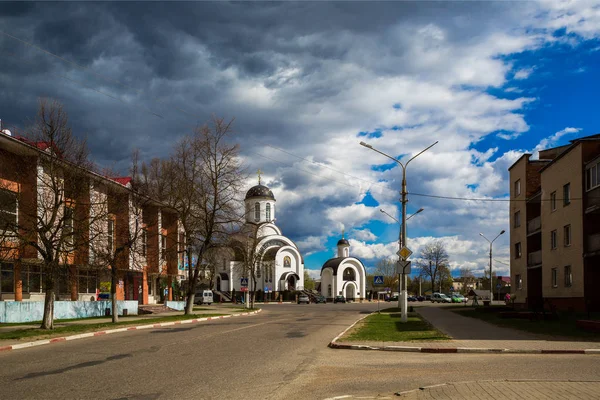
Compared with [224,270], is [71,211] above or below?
above

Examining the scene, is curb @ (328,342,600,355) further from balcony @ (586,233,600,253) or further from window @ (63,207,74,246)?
balcony @ (586,233,600,253)

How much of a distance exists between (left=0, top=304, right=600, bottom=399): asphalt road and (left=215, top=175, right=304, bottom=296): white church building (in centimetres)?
7402

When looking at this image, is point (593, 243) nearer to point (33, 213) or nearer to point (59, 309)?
point (33, 213)

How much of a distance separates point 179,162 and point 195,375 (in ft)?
95.8

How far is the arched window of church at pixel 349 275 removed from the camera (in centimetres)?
9844

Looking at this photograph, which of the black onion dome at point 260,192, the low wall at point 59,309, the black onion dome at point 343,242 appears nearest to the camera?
the low wall at point 59,309

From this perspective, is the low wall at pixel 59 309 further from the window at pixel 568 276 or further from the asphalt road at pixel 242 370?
the window at pixel 568 276

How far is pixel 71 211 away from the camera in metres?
23.2

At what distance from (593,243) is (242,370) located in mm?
26395

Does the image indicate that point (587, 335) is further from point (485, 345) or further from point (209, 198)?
point (209, 198)

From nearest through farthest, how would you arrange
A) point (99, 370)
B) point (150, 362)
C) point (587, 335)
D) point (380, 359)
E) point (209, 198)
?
point (99, 370)
point (150, 362)
point (380, 359)
point (587, 335)
point (209, 198)

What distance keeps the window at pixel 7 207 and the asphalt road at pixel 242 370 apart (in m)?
7.28

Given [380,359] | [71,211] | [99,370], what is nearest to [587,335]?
[380,359]

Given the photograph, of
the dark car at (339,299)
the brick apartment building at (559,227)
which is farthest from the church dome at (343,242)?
the brick apartment building at (559,227)
